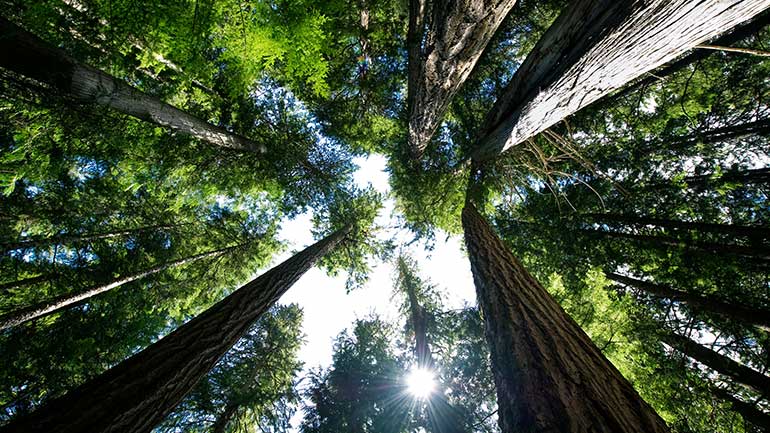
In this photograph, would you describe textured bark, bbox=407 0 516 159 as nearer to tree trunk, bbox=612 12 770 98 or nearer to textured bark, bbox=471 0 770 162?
textured bark, bbox=471 0 770 162

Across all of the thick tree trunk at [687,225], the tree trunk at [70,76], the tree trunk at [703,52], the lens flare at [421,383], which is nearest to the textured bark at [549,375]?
the tree trunk at [70,76]

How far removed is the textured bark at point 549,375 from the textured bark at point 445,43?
2.84 metres

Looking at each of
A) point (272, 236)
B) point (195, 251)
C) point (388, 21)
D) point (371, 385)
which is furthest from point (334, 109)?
point (371, 385)

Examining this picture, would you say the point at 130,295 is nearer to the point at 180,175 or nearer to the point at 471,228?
the point at 180,175

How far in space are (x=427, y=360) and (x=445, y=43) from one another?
13.0m

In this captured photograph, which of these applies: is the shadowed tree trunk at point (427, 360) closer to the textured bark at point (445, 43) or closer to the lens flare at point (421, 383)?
the lens flare at point (421, 383)

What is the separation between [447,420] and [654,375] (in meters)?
7.83

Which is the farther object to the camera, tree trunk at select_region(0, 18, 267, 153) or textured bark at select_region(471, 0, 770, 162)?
tree trunk at select_region(0, 18, 267, 153)

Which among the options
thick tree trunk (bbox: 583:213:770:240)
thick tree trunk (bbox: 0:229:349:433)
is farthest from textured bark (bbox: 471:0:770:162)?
thick tree trunk (bbox: 583:213:770:240)

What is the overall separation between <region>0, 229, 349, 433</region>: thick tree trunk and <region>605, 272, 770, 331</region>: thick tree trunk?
8603 mm

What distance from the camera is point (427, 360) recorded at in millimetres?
12242

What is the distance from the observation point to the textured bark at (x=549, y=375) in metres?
1.21

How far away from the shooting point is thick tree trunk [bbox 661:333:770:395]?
5520 millimetres

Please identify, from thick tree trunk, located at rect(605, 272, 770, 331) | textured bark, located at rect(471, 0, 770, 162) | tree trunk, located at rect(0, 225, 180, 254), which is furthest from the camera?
tree trunk, located at rect(0, 225, 180, 254)
